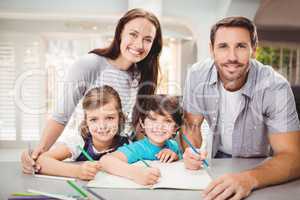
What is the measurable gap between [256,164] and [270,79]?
0.79 feet

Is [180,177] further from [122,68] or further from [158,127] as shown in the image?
[122,68]

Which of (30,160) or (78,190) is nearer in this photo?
(78,190)

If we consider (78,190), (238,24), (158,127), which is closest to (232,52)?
(238,24)

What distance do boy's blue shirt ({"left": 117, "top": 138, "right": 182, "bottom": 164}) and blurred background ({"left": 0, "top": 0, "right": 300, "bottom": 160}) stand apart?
0.47 ft

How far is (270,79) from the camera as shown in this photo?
96cm

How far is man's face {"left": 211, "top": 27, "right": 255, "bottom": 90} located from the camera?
3.01 ft

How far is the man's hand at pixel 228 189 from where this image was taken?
28.6 inches

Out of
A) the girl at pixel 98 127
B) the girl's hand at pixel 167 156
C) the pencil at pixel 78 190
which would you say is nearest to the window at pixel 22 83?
the girl at pixel 98 127

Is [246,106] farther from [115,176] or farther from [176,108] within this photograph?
[115,176]

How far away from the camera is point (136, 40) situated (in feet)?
3.00

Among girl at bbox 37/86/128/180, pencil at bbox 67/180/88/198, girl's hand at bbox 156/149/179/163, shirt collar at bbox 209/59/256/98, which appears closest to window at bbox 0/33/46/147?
girl at bbox 37/86/128/180

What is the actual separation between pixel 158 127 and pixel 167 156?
80 mm

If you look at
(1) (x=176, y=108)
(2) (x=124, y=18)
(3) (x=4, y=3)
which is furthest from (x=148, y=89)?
(3) (x=4, y=3)

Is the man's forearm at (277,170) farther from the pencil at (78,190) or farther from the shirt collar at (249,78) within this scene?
the pencil at (78,190)
